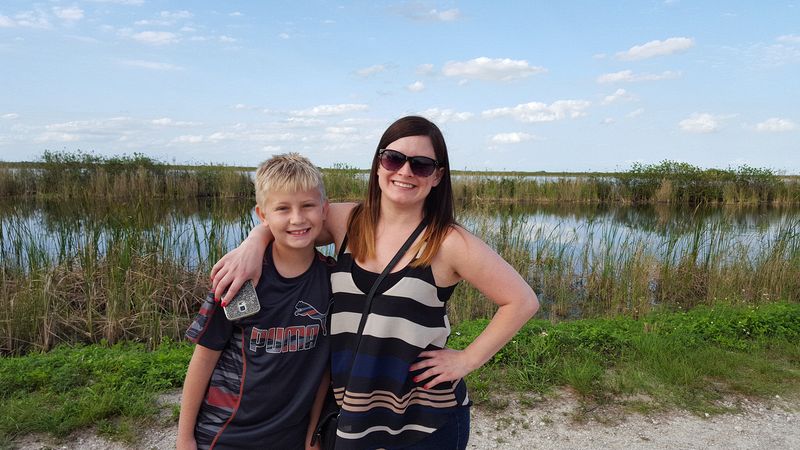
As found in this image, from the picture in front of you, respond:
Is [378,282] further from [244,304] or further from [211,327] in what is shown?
[211,327]

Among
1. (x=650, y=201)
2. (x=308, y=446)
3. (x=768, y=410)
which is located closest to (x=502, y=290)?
(x=308, y=446)

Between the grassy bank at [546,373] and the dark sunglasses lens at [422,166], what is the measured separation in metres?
2.37

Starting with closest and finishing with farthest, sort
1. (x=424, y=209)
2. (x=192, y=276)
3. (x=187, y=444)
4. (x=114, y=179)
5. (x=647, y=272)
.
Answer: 1. (x=187, y=444)
2. (x=424, y=209)
3. (x=192, y=276)
4. (x=647, y=272)
5. (x=114, y=179)

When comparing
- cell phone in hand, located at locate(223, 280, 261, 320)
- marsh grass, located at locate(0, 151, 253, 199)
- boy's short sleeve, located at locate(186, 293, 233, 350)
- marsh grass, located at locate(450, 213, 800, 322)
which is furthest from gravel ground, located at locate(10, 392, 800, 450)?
marsh grass, located at locate(0, 151, 253, 199)

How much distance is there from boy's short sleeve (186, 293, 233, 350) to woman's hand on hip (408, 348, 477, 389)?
0.61 m

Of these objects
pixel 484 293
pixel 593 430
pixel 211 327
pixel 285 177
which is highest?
pixel 285 177

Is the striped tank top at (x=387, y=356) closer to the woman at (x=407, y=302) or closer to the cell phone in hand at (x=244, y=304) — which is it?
the woman at (x=407, y=302)

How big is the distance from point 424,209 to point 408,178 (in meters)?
0.16

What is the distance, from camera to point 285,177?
1759 mm

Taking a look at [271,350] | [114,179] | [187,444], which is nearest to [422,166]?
[271,350]

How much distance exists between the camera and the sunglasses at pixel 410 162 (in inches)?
69.2

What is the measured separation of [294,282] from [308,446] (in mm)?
578

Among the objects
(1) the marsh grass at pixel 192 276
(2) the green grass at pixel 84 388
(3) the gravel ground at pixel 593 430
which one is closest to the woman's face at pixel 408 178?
(3) the gravel ground at pixel 593 430

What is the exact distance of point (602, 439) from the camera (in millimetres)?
3273
